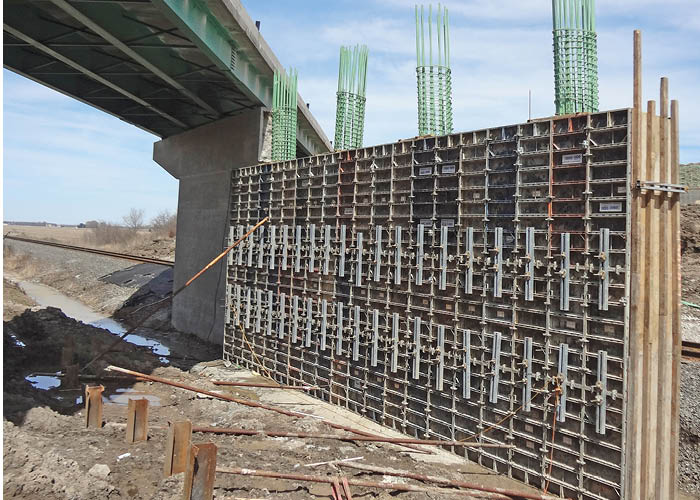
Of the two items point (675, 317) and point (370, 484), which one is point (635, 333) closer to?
point (675, 317)

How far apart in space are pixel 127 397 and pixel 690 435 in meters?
14.7

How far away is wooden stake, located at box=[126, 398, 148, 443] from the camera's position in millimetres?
10531

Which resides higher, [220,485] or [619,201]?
[619,201]

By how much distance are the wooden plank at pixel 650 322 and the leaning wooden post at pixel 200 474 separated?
7.30 m

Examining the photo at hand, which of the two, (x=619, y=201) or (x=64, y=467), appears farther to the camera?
(x=619, y=201)

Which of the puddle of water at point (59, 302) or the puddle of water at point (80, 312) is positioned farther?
the puddle of water at point (59, 302)

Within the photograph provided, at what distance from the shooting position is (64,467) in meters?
8.23

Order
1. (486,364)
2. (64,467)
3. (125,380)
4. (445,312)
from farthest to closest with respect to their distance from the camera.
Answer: (125,380) → (445,312) → (486,364) → (64,467)

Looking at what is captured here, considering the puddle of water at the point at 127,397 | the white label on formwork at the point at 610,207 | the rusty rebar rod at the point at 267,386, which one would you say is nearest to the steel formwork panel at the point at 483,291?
the white label on formwork at the point at 610,207

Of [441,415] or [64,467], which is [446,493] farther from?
[64,467]

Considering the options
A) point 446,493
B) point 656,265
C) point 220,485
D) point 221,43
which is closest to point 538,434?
point 446,493

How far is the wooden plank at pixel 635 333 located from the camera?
859 cm

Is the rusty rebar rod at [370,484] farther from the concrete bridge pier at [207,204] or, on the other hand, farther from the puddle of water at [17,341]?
the puddle of water at [17,341]

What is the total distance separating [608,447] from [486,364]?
266cm
